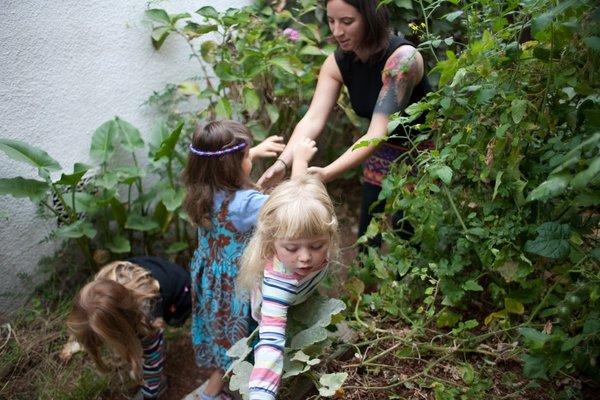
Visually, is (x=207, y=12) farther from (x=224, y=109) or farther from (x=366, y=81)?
(x=366, y=81)

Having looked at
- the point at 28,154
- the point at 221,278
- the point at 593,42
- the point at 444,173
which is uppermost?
the point at 593,42

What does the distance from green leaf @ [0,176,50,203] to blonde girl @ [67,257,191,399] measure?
565mm

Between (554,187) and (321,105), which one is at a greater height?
(554,187)

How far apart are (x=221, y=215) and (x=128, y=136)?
3.97 feet

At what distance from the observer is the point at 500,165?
1804 millimetres

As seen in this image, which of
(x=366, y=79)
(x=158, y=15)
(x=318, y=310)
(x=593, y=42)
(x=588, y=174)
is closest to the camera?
(x=588, y=174)

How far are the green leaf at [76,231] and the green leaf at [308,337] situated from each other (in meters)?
1.64

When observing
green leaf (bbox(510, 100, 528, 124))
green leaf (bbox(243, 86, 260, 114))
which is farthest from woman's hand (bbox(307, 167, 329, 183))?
green leaf (bbox(243, 86, 260, 114))

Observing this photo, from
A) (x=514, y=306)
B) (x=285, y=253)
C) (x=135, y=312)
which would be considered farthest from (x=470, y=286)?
(x=135, y=312)

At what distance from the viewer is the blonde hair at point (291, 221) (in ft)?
5.30

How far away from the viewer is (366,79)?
2510 millimetres

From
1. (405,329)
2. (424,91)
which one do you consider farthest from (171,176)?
(405,329)

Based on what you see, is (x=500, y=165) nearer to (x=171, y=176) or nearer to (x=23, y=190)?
(x=171, y=176)

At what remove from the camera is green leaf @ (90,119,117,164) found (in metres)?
3.07
